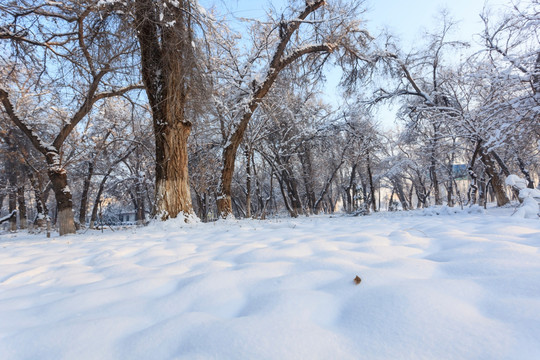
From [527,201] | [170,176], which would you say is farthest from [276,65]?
[527,201]

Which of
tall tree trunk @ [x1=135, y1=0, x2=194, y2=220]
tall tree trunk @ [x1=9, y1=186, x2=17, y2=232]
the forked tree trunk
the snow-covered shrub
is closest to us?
the snow-covered shrub

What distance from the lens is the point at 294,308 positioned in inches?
45.0

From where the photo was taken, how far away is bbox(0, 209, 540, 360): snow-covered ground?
856mm

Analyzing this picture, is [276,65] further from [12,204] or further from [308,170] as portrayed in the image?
[12,204]

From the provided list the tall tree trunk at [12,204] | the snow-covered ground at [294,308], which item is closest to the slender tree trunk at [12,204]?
the tall tree trunk at [12,204]

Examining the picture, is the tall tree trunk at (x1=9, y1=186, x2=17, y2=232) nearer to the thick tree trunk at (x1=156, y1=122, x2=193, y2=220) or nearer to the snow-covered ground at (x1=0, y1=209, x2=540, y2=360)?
the thick tree trunk at (x1=156, y1=122, x2=193, y2=220)

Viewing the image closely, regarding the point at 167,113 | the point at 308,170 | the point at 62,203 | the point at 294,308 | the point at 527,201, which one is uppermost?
the point at 167,113

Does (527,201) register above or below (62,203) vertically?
below

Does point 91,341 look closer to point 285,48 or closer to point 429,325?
point 429,325

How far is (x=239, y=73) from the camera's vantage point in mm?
10852

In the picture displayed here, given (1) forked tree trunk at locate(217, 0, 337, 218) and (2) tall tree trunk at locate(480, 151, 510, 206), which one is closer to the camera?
(1) forked tree trunk at locate(217, 0, 337, 218)

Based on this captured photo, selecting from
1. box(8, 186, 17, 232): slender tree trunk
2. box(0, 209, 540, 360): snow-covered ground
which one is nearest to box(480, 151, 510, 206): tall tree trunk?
box(0, 209, 540, 360): snow-covered ground

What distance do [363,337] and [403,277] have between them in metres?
0.68

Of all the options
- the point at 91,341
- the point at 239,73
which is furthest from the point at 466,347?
the point at 239,73
